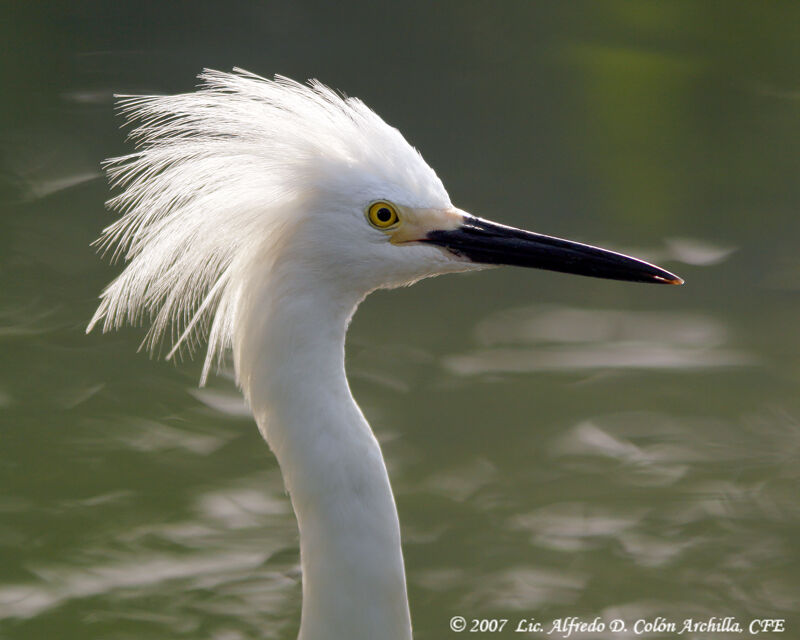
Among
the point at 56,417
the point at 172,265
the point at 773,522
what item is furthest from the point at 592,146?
Answer: the point at 172,265

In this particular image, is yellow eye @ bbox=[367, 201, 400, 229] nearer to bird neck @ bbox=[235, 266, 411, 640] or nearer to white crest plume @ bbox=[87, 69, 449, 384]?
white crest plume @ bbox=[87, 69, 449, 384]

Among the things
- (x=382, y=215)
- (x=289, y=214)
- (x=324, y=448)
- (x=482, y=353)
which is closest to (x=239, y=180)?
(x=289, y=214)

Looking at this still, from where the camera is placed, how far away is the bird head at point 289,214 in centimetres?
219

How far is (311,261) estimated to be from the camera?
7.09ft

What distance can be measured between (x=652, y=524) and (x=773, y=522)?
413 mm

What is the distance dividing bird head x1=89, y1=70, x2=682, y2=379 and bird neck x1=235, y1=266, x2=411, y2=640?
0.18 feet

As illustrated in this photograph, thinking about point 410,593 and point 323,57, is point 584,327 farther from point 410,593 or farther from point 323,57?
point 323,57

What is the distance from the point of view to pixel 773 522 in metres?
3.85

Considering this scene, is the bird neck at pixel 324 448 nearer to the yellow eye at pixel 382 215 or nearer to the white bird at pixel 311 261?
the white bird at pixel 311 261

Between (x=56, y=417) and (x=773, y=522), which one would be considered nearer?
(x=773, y=522)

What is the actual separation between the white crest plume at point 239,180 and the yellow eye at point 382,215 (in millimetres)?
43

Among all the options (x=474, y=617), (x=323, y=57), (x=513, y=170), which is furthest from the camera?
(x=323, y=57)

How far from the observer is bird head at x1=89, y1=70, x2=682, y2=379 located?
2189 mm

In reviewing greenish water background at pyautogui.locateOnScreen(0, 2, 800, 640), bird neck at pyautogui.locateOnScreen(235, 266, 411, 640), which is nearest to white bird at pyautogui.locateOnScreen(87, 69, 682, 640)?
bird neck at pyautogui.locateOnScreen(235, 266, 411, 640)
